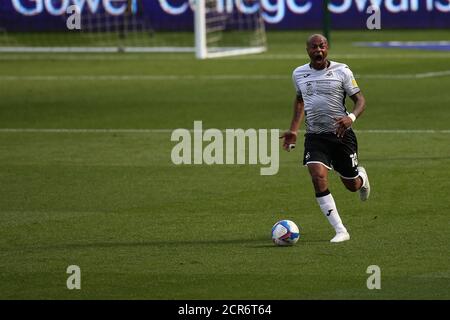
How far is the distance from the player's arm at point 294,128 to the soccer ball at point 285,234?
919 millimetres

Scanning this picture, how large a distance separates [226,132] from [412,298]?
10624 millimetres

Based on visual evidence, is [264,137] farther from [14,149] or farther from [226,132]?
[14,149]

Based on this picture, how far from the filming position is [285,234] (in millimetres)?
11727

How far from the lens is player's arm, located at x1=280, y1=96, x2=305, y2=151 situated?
12289 mm

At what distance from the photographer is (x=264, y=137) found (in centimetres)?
1950

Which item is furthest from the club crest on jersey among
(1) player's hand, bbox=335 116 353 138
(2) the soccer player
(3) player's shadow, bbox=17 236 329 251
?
(3) player's shadow, bbox=17 236 329 251

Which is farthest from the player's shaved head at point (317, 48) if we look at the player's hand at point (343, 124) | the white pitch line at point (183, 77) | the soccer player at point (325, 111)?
the white pitch line at point (183, 77)

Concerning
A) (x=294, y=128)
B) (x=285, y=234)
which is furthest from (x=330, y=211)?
(x=294, y=128)

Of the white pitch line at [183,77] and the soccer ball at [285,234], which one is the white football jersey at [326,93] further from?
the white pitch line at [183,77]

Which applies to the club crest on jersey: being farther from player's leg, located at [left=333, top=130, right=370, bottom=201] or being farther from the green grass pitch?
the green grass pitch

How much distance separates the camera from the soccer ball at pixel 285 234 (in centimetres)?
1173

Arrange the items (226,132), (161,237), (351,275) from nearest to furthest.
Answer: (351,275), (161,237), (226,132)

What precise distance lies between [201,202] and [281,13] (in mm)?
29025
